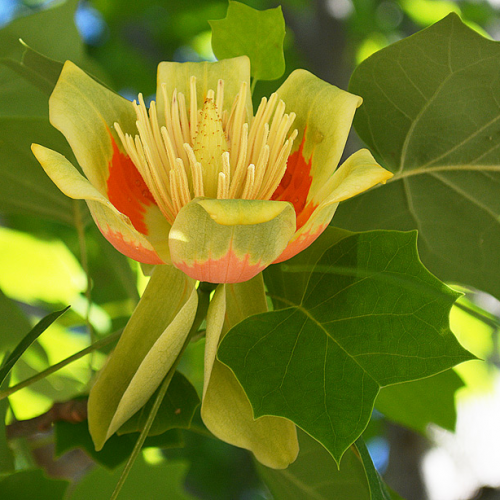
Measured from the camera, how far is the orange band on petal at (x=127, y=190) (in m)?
0.65

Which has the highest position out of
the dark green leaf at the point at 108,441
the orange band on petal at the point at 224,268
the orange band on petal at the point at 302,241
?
the orange band on petal at the point at 302,241

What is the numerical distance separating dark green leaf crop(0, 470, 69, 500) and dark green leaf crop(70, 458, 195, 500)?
0.06m

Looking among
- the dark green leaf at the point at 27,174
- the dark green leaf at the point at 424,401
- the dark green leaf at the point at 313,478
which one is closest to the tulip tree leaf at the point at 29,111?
the dark green leaf at the point at 27,174

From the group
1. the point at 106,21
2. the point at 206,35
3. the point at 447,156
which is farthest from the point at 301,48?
the point at 447,156

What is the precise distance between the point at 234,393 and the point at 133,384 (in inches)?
4.6

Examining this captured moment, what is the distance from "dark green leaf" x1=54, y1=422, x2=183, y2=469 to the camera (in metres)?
0.78

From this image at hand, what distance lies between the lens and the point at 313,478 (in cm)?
82

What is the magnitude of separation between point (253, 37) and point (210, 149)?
0.72ft

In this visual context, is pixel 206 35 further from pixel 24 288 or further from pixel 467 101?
pixel 467 101

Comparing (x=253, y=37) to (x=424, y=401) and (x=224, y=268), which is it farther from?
(x=424, y=401)

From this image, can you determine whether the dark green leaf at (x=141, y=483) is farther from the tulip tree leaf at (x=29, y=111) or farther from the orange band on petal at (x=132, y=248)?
the tulip tree leaf at (x=29, y=111)

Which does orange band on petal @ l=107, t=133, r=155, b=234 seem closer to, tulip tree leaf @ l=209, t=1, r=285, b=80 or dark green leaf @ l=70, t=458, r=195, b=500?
tulip tree leaf @ l=209, t=1, r=285, b=80

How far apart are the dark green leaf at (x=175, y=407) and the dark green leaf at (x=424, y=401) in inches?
16.9

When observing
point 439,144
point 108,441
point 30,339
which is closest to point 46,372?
point 30,339
